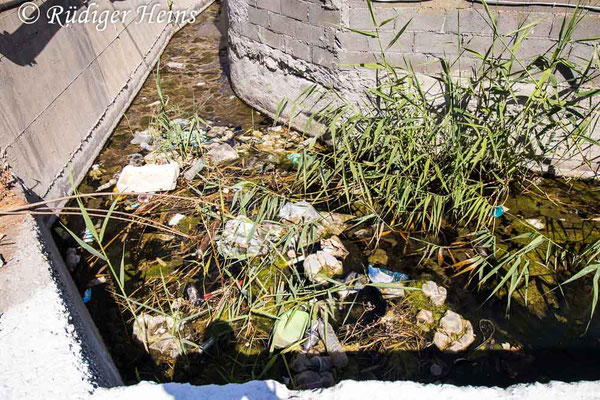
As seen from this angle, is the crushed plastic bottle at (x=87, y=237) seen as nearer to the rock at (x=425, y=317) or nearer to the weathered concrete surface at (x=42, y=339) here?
the weathered concrete surface at (x=42, y=339)

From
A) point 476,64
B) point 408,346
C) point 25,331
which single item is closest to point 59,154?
point 25,331

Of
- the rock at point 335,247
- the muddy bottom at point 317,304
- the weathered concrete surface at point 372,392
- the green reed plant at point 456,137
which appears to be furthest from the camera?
the rock at point 335,247

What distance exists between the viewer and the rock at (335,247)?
249cm

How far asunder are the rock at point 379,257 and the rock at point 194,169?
1434 millimetres

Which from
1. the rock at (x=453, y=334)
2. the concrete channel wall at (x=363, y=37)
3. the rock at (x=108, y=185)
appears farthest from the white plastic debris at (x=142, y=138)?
the rock at (x=453, y=334)

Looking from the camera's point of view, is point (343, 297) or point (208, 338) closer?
point (208, 338)

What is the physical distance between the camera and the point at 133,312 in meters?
2.10

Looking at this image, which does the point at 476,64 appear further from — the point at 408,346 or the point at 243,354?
the point at 243,354

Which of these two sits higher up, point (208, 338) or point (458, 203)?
point (458, 203)

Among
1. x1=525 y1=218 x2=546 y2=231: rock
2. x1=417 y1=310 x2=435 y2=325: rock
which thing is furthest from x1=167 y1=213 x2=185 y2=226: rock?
x1=525 y1=218 x2=546 y2=231: rock

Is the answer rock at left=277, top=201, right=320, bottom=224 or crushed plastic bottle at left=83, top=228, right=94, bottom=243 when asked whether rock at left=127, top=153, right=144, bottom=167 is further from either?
rock at left=277, top=201, right=320, bottom=224

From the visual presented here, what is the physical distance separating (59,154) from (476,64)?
294cm

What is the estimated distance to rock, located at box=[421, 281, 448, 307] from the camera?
221 cm

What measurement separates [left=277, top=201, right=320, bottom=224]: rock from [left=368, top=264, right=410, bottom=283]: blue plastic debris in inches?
19.3
